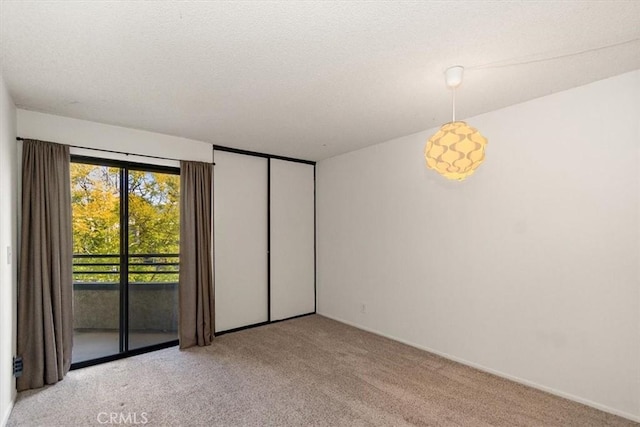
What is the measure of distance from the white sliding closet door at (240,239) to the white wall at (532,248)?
1.66 metres

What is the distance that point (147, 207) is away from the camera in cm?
366

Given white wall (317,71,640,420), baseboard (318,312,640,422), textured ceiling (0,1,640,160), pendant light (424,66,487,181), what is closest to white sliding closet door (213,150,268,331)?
textured ceiling (0,1,640,160)

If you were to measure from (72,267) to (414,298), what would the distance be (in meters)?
3.64

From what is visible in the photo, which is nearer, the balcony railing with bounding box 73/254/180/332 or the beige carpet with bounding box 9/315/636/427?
the beige carpet with bounding box 9/315/636/427

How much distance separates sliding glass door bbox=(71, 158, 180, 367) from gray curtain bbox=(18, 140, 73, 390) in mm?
241

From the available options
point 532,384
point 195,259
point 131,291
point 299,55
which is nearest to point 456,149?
point 299,55

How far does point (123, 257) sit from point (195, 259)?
0.74m

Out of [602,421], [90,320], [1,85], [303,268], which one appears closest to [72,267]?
[90,320]

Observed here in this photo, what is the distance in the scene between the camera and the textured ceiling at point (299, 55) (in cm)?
161

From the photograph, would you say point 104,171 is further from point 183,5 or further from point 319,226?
point 319,226

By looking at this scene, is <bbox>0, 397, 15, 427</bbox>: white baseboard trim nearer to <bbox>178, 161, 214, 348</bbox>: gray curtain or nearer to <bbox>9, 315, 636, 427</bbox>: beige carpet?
<bbox>9, 315, 636, 427</bbox>: beige carpet

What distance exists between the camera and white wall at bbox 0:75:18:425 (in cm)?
223

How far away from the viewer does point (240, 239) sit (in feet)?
14.3

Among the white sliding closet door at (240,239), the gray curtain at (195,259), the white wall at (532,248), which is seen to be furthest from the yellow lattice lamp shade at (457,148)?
the white sliding closet door at (240,239)
